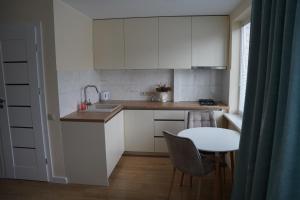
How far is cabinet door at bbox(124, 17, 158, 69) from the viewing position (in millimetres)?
3516

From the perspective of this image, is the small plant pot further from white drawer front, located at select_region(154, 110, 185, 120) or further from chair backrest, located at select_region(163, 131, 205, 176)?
chair backrest, located at select_region(163, 131, 205, 176)

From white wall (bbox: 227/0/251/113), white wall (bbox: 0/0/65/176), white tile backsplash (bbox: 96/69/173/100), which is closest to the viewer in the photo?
white wall (bbox: 0/0/65/176)

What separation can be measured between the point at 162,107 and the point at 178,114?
0.27m

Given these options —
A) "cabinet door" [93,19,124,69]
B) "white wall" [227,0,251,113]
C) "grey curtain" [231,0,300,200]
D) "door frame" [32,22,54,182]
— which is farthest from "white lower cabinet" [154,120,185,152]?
"grey curtain" [231,0,300,200]

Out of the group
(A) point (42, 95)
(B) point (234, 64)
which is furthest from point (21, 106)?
(B) point (234, 64)

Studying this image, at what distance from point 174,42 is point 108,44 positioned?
105 cm

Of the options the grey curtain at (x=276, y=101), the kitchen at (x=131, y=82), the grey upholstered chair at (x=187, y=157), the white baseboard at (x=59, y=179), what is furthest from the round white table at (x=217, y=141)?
the white baseboard at (x=59, y=179)

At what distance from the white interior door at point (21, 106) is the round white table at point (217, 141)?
180 cm

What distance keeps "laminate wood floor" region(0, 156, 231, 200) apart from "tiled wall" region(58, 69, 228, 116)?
4.46 feet

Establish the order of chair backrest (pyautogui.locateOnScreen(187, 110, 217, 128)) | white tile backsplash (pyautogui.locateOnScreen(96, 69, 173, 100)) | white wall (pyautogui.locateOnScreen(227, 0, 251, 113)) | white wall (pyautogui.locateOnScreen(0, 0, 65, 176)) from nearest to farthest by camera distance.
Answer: white wall (pyautogui.locateOnScreen(0, 0, 65, 176)) < chair backrest (pyautogui.locateOnScreen(187, 110, 217, 128)) < white wall (pyautogui.locateOnScreen(227, 0, 251, 113)) < white tile backsplash (pyautogui.locateOnScreen(96, 69, 173, 100))

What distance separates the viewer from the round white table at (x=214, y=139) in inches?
82.7

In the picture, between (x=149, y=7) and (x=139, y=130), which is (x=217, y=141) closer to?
(x=139, y=130)

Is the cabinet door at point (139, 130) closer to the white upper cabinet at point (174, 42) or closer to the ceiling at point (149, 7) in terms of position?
the white upper cabinet at point (174, 42)

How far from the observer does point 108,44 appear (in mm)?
3631
